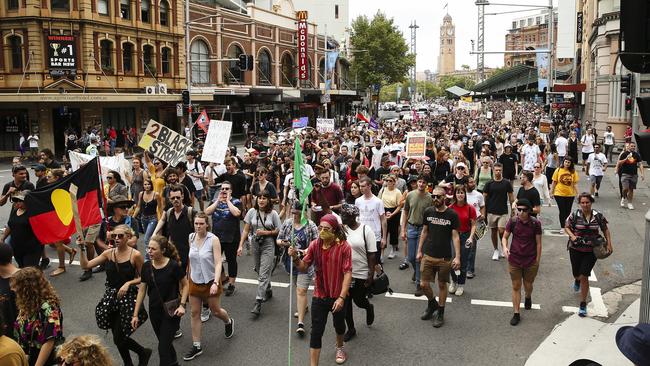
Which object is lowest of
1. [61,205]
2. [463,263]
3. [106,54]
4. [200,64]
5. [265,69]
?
[463,263]

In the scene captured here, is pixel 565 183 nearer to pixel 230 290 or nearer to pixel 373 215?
pixel 373 215

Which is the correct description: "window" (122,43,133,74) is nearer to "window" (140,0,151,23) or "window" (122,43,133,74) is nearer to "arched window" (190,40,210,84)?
"window" (140,0,151,23)

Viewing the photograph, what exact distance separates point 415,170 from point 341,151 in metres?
4.42

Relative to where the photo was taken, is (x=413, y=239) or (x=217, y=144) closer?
(x=413, y=239)

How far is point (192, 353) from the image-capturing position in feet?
21.8

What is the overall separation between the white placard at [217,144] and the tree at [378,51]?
60408 mm

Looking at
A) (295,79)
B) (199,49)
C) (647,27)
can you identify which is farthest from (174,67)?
(647,27)

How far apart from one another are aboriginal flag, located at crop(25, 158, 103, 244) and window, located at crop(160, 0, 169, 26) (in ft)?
111

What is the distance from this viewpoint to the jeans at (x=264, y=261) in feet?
26.3

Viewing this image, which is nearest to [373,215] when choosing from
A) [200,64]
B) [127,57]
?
[127,57]

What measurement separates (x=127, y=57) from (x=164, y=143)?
27097 mm

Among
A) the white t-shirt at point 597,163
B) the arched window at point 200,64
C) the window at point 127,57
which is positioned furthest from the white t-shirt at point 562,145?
the arched window at point 200,64

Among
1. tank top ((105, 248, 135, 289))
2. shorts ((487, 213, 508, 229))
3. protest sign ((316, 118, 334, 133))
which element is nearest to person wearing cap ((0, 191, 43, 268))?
tank top ((105, 248, 135, 289))

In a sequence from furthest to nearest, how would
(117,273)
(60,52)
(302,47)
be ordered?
(302,47), (60,52), (117,273)
